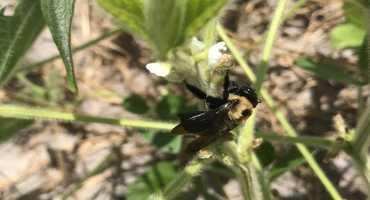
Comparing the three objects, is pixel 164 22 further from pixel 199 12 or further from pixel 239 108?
pixel 239 108

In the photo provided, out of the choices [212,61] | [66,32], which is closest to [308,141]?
[212,61]

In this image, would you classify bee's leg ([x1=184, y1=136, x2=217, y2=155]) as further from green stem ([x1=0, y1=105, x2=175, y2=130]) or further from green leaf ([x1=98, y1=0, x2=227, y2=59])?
green leaf ([x1=98, y1=0, x2=227, y2=59])

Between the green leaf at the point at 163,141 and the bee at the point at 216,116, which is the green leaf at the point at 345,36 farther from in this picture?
the bee at the point at 216,116

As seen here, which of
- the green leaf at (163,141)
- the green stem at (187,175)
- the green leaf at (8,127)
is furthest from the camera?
the green leaf at (163,141)

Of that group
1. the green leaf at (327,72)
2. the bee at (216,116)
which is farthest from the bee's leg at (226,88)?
the green leaf at (327,72)

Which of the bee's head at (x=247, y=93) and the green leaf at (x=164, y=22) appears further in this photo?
the bee's head at (x=247, y=93)

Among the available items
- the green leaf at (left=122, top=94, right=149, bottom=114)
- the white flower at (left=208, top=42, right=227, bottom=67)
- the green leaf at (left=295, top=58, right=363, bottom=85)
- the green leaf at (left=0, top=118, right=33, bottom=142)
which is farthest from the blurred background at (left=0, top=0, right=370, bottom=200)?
the white flower at (left=208, top=42, right=227, bottom=67)
